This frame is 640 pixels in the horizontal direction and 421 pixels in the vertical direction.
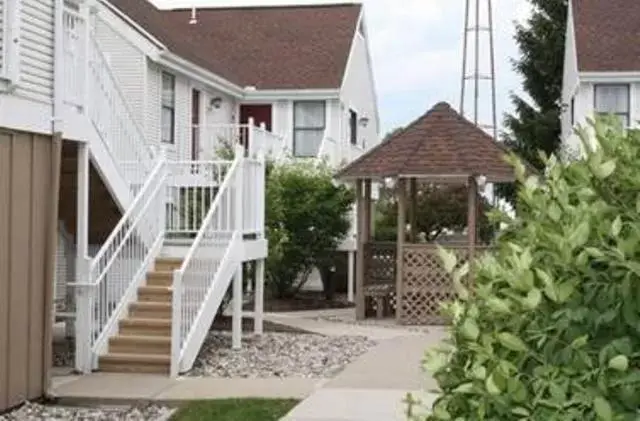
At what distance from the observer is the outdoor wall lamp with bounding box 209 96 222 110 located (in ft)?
85.6

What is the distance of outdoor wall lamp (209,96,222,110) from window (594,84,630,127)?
32.4 ft

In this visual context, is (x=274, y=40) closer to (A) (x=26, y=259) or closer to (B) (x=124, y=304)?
(B) (x=124, y=304)

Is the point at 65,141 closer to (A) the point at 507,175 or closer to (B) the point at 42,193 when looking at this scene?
(B) the point at 42,193

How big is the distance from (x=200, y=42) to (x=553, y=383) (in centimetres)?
2923

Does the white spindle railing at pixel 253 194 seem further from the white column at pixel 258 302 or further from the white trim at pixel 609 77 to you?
the white trim at pixel 609 77

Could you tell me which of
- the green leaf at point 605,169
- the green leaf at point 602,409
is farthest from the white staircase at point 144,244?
the green leaf at point 602,409

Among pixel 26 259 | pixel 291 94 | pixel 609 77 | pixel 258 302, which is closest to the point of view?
pixel 26 259

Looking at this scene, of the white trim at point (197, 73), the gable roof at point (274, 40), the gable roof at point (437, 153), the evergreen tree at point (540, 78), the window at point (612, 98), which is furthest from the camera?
the evergreen tree at point (540, 78)

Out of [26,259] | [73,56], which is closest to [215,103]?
[73,56]

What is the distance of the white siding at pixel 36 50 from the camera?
10438 mm

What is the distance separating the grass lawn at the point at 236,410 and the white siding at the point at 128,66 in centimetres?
1160

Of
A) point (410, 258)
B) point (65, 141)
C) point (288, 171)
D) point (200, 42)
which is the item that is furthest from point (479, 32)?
point (65, 141)

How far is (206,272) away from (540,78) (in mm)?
26530

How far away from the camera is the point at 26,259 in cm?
1032
